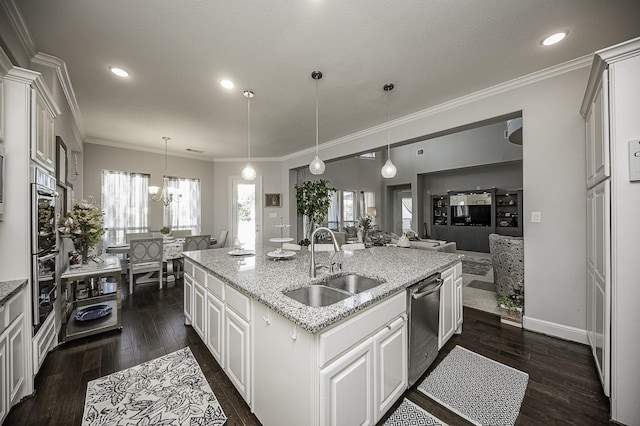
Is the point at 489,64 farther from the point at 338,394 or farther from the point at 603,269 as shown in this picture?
the point at 338,394

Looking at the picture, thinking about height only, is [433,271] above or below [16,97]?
below

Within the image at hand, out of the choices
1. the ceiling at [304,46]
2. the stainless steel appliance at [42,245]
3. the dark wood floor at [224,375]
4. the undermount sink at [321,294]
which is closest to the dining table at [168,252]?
the dark wood floor at [224,375]

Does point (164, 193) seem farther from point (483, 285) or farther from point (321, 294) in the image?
point (483, 285)

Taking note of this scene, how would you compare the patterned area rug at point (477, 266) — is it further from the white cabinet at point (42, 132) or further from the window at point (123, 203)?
the window at point (123, 203)

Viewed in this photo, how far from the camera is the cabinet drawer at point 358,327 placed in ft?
3.69

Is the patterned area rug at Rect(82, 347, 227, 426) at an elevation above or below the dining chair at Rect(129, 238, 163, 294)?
below

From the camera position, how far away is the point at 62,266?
2.79 meters

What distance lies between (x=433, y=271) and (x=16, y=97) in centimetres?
333

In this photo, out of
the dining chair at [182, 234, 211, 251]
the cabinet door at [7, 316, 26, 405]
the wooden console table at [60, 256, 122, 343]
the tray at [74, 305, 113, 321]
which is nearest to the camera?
the cabinet door at [7, 316, 26, 405]

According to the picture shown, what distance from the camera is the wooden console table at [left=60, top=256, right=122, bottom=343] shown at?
2.51 m

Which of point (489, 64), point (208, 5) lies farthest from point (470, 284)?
point (208, 5)

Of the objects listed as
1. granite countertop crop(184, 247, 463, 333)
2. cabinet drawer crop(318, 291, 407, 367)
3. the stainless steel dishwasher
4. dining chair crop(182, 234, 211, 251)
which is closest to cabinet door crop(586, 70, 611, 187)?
granite countertop crop(184, 247, 463, 333)

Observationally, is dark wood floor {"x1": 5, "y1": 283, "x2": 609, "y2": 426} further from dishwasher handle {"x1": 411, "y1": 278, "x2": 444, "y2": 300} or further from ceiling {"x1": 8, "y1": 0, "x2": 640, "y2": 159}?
ceiling {"x1": 8, "y1": 0, "x2": 640, "y2": 159}

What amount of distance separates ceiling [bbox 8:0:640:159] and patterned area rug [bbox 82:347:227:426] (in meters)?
2.75
